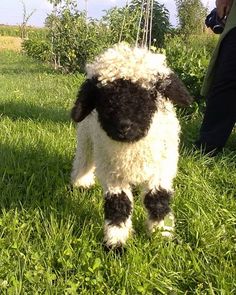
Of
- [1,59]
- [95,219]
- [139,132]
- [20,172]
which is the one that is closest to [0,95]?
[20,172]

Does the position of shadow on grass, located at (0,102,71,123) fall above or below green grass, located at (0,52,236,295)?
below

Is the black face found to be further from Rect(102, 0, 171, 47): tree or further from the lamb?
Rect(102, 0, 171, 47): tree

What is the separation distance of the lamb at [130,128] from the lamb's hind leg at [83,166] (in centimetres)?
74

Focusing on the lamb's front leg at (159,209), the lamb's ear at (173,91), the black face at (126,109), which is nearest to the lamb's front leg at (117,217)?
the lamb's front leg at (159,209)

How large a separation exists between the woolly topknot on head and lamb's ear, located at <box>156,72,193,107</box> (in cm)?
4

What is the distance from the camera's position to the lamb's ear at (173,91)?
282cm

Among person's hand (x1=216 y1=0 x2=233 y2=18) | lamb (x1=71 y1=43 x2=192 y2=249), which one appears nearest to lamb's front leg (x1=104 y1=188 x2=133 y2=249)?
lamb (x1=71 y1=43 x2=192 y2=249)

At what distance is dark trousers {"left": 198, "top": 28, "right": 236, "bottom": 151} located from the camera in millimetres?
4363

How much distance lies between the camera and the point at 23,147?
15.4ft

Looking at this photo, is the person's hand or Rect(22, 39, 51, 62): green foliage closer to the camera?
the person's hand

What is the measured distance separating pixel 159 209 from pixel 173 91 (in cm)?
84

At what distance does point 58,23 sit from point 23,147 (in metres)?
9.25

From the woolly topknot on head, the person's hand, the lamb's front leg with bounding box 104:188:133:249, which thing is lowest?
the lamb's front leg with bounding box 104:188:133:249

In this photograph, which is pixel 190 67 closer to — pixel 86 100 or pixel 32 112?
pixel 32 112
